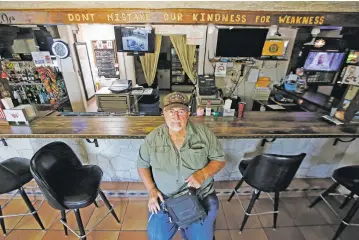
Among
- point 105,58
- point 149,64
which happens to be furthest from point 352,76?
point 105,58

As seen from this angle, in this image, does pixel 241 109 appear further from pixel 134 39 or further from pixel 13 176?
pixel 134 39

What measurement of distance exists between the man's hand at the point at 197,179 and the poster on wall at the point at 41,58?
496 cm

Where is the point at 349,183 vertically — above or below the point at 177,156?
below

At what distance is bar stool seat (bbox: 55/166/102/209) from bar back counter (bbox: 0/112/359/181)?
374 mm

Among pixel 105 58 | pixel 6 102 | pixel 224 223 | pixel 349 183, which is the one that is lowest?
pixel 224 223

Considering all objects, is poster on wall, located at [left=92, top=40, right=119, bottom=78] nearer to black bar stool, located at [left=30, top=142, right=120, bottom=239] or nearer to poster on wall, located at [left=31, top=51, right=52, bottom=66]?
poster on wall, located at [left=31, top=51, right=52, bottom=66]

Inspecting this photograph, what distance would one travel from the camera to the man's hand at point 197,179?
55.4 inches

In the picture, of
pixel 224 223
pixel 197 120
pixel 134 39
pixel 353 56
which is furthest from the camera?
pixel 353 56

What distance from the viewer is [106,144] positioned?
7.81 ft

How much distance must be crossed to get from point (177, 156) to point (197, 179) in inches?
9.1

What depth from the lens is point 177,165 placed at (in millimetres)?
1455

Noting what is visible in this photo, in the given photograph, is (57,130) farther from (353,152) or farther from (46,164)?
Answer: (353,152)

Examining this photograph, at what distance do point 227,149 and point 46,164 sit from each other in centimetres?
193

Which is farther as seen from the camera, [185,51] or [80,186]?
[185,51]
